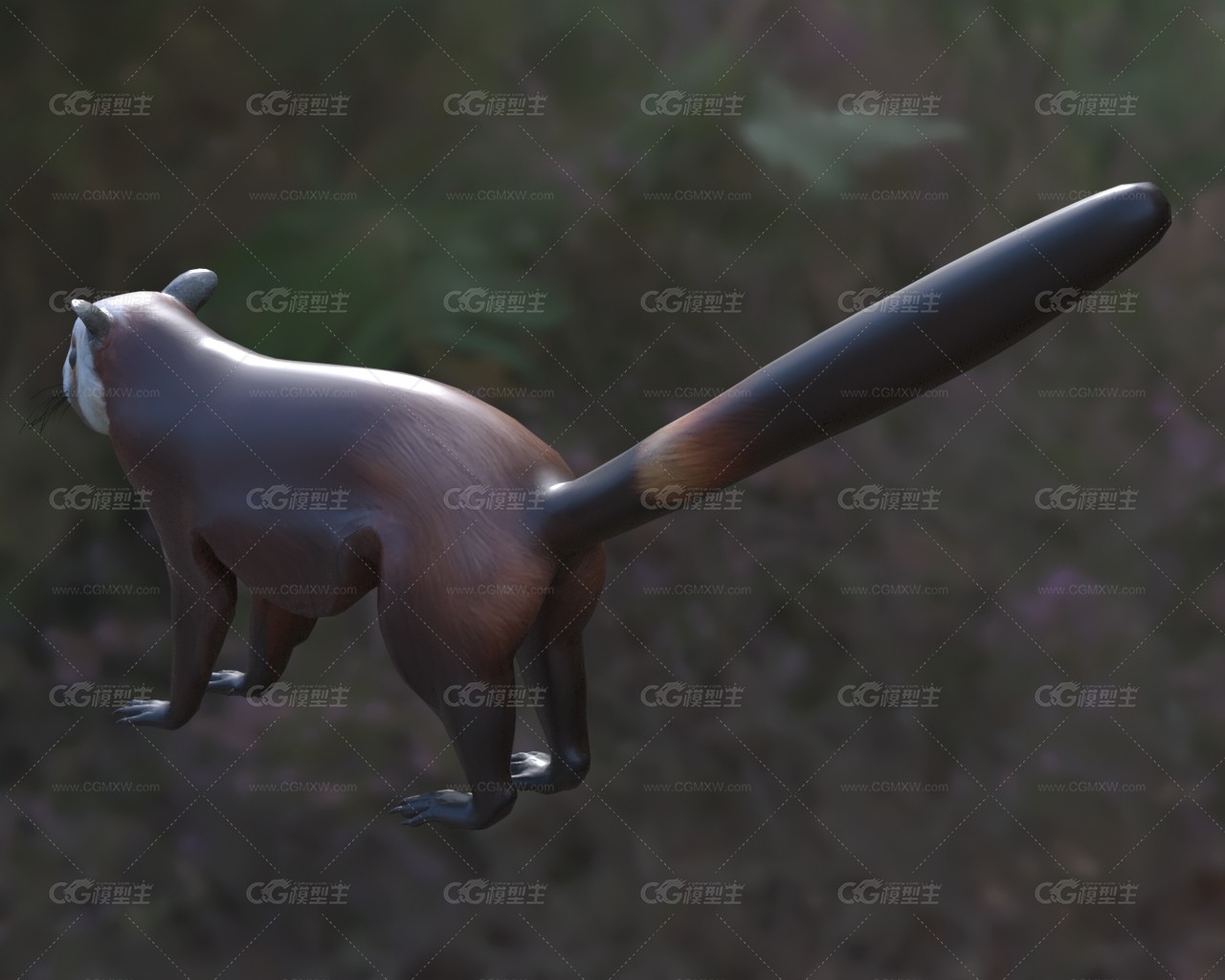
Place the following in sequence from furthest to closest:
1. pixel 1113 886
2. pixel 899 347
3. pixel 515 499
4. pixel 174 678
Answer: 1. pixel 1113 886
2. pixel 174 678
3. pixel 515 499
4. pixel 899 347

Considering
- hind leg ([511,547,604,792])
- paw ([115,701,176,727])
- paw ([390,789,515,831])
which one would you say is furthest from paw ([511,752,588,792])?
paw ([115,701,176,727])

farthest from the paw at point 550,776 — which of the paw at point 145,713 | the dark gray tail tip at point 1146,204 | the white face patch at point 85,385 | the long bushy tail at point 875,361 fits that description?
the dark gray tail tip at point 1146,204

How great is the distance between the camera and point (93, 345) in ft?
5.85

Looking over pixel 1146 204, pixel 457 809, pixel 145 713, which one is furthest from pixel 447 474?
pixel 1146 204

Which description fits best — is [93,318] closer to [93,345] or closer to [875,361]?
[93,345]

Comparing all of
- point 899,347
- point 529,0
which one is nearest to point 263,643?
point 899,347

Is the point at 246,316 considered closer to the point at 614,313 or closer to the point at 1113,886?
the point at 614,313

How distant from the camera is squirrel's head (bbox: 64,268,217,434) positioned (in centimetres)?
177

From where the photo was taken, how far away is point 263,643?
1922 mm

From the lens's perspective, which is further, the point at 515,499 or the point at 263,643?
the point at 263,643

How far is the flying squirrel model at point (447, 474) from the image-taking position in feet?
4.86

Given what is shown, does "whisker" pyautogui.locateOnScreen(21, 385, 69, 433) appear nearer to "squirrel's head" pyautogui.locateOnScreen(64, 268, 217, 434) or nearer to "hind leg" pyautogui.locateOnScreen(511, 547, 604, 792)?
"squirrel's head" pyautogui.locateOnScreen(64, 268, 217, 434)

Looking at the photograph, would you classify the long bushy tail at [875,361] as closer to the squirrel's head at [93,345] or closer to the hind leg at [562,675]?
the hind leg at [562,675]

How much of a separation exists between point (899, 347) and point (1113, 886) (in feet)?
5.47
